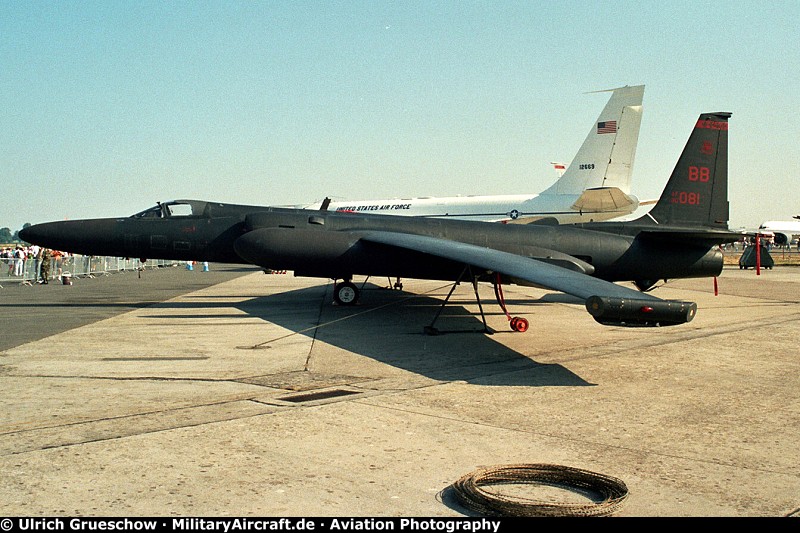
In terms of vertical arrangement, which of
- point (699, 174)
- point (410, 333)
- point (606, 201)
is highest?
point (606, 201)

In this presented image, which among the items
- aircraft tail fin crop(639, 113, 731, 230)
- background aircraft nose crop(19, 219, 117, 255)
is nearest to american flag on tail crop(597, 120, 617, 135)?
aircraft tail fin crop(639, 113, 731, 230)

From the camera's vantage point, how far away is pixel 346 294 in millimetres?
18203

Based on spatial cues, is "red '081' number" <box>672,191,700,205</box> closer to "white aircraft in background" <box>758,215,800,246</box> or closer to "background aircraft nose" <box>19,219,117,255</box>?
"background aircraft nose" <box>19,219,117,255</box>

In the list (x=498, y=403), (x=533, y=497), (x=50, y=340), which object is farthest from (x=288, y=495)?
(x=50, y=340)

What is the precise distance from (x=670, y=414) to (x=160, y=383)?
5732 mm

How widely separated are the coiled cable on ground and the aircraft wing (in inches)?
128

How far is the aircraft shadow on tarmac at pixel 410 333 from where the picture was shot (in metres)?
9.53

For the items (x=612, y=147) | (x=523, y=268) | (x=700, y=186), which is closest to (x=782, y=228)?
(x=612, y=147)

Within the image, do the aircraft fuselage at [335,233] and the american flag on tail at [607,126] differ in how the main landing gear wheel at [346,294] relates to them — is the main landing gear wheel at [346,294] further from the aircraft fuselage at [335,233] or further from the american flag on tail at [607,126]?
the american flag on tail at [607,126]

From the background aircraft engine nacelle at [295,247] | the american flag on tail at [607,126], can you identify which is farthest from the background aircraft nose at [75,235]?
the american flag on tail at [607,126]

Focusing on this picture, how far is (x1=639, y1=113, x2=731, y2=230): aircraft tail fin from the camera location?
17.2 m

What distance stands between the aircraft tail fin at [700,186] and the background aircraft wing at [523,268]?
12.9 ft

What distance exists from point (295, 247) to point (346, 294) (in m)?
2.75

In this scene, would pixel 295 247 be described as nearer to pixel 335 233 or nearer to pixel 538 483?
pixel 335 233
